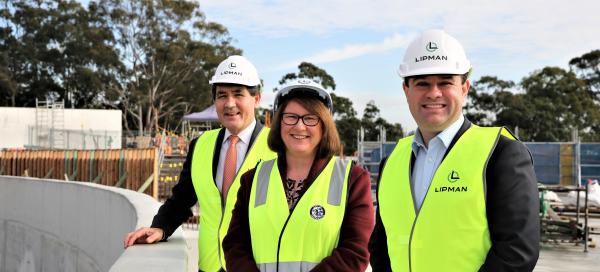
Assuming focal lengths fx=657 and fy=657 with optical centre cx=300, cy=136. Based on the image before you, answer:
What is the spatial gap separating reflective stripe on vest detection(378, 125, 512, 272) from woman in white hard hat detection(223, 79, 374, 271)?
20 cm

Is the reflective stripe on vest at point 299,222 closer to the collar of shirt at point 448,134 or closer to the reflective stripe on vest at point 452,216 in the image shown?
the reflective stripe on vest at point 452,216

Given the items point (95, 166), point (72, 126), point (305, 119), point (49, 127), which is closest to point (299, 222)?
point (305, 119)

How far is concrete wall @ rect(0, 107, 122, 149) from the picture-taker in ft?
113

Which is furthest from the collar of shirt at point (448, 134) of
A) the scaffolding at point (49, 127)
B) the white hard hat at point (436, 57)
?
the scaffolding at point (49, 127)

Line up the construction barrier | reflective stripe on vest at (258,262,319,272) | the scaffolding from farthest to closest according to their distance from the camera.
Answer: the scaffolding, the construction barrier, reflective stripe on vest at (258,262,319,272)

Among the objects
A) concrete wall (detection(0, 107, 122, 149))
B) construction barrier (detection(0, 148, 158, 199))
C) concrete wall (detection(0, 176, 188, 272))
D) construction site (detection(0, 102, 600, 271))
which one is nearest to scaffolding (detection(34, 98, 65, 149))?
concrete wall (detection(0, 107, 122, 149))

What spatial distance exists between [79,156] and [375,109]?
3599 centimetres

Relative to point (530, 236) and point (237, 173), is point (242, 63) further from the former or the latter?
point (530, 236)

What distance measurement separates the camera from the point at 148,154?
15.1m

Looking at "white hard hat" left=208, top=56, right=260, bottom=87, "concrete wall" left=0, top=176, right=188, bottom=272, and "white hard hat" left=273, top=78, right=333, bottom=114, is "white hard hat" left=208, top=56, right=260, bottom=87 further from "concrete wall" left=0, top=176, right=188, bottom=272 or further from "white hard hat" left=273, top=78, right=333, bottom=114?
"concrete wall" left=0, top=176, right=188, bottom=272

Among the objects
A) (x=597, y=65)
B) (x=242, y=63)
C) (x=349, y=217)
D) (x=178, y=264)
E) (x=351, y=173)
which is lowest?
(x=178, y=264)

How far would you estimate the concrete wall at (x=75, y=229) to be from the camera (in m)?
3.40

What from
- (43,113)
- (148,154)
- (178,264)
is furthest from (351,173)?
(43,113)

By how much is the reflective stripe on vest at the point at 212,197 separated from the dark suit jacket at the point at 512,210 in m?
1.43
